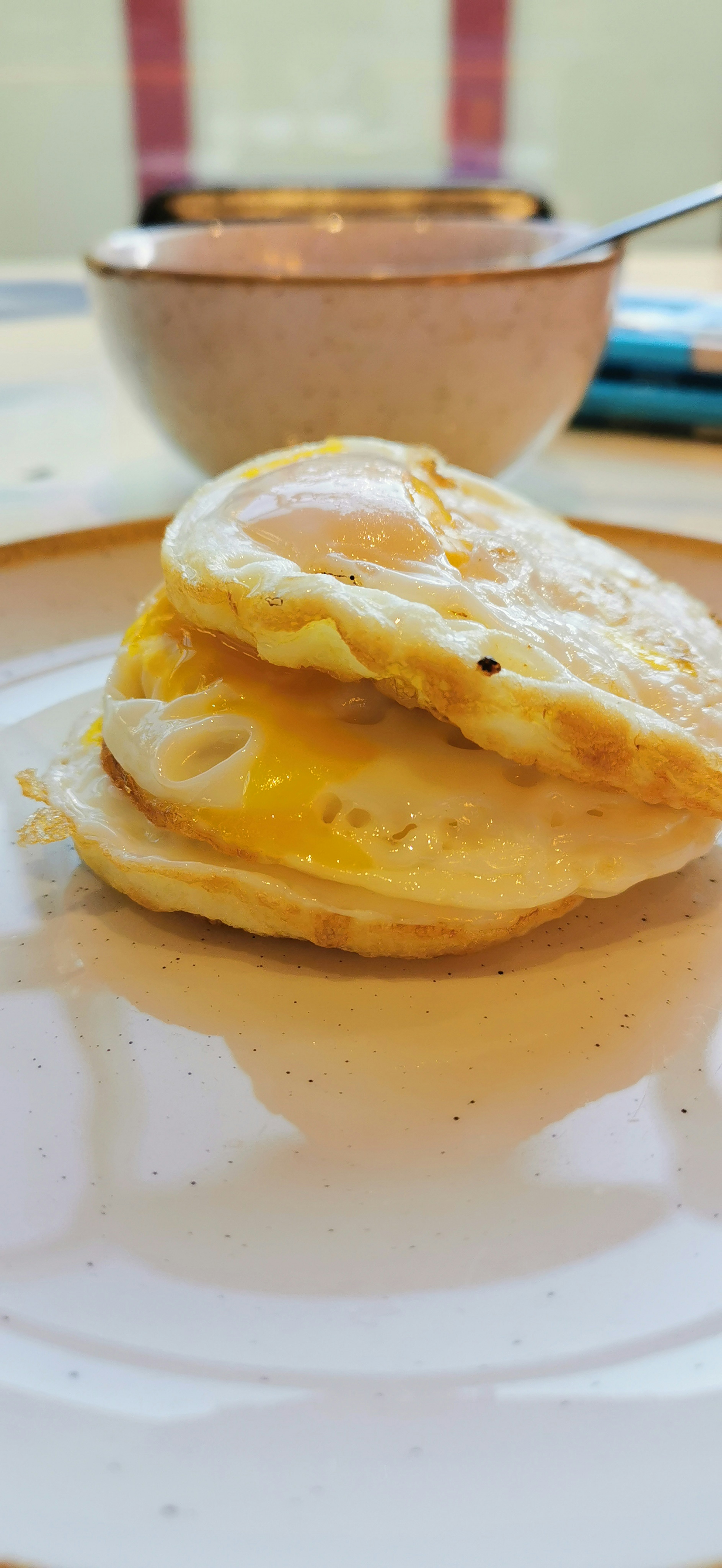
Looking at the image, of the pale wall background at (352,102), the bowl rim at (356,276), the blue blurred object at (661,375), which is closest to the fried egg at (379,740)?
the bowl rim at (356,276)

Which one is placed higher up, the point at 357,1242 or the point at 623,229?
the point at 623,229

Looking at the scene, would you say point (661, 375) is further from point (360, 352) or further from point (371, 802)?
point (371, 802)

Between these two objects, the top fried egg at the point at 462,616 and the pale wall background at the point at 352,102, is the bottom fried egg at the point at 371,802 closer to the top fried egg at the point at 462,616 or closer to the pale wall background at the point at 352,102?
the top fried egg at the point at 462,616

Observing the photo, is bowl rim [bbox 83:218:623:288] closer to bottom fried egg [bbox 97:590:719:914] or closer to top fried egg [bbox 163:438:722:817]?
top fried egg [bbox 163:438:722:817]

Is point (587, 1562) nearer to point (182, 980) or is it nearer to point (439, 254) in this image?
point (182, 980)

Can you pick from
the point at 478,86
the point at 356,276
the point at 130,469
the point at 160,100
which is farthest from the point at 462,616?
the point at 160,100

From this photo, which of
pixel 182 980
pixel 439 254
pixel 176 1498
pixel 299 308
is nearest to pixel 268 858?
pixel 182 980

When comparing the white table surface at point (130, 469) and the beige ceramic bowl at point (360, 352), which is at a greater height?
the beige ceramic bowl at point (360, 352)
